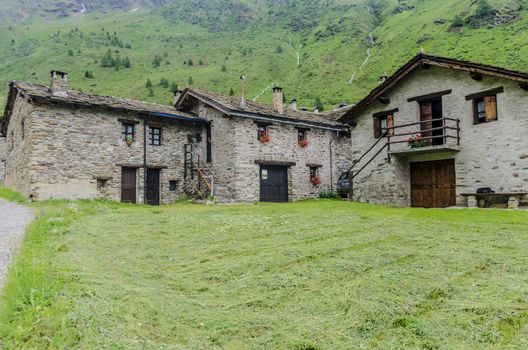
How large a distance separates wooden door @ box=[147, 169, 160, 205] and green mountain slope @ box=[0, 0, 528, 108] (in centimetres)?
3311

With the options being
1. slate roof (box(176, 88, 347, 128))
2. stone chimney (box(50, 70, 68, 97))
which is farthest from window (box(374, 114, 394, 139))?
stone chimney (box(50, 70, 68, 97))

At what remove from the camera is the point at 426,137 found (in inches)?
629

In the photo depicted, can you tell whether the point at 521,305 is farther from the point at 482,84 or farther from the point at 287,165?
the point at 287,165

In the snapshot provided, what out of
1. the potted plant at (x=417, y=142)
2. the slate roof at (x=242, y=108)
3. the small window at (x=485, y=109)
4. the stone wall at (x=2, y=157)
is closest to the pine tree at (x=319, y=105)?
the slate roof at (x=242, y=108)

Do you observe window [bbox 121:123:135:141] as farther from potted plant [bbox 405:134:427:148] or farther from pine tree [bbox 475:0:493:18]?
pine tree [bbox 475:0:493:18]

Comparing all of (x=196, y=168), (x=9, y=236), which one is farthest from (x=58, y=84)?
(x=9, y=236)

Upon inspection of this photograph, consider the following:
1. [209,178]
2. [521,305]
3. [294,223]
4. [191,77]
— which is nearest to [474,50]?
[191,77]

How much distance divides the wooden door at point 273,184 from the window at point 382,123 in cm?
578

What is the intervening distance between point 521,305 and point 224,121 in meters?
18.2

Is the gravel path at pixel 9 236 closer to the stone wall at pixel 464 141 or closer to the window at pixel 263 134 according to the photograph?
the window at pixel 263 134

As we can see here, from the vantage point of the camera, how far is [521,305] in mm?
Result: 3936

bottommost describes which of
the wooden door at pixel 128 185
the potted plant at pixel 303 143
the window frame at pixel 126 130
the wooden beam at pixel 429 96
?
the wooden door at pixel 128 185

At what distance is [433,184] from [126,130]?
15.5 meters

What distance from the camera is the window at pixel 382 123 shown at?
1881 cm
